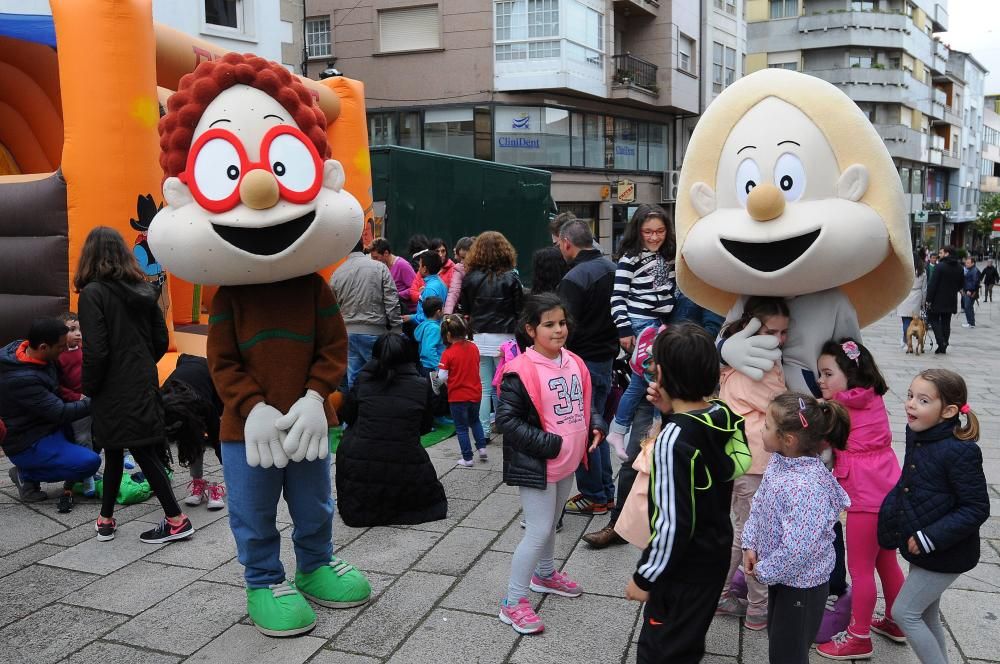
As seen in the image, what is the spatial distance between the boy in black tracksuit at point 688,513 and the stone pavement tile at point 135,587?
258 centimetres

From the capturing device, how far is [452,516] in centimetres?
543

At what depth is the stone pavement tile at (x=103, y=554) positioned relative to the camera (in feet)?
15.0

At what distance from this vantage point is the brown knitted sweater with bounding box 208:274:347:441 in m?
3.71

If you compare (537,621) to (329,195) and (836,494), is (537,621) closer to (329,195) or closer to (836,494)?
(836,494)

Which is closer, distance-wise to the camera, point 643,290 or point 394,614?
point 394,614

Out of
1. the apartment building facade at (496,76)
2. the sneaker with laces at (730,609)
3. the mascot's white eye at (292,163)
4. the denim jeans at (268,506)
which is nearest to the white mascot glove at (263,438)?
the denim jeans at (268,506)

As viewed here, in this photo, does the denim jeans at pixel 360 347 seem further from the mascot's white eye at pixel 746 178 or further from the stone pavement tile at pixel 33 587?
the mascot's white eye at pixel 746 178

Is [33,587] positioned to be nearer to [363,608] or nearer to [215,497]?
[215,497]

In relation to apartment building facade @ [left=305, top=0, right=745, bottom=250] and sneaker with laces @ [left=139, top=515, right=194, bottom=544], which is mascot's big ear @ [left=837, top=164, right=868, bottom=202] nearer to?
sneaker with laces @ [left=139, top=515, right=194, bottom=544]

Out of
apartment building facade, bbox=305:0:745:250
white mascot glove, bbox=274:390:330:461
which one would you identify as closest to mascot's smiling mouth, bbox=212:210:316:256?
white mascot glove, bbox=274:390:330:461

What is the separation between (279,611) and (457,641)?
0.82 meters

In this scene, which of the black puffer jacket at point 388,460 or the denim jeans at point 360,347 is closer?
the black puffer jacket at point 388,460

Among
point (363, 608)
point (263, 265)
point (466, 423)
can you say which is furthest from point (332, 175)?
point (466, 423)

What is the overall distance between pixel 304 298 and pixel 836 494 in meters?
2.41
